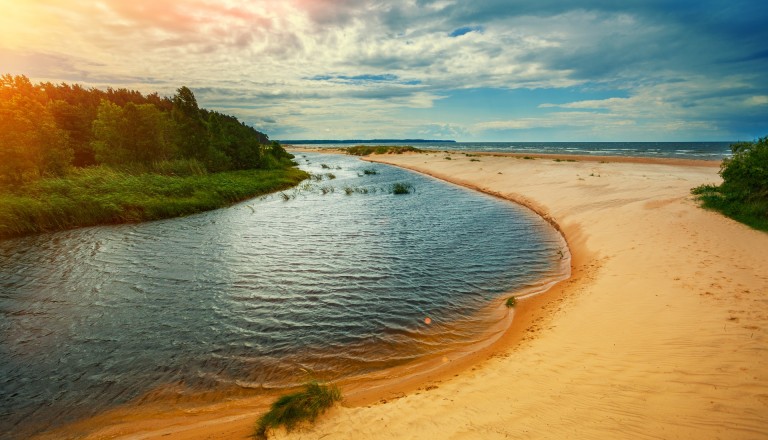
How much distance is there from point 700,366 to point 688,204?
20.9 metres

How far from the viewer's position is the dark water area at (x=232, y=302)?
9008mm

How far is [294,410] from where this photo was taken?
6375 millimetres

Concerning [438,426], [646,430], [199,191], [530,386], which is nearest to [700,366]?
[646,430]

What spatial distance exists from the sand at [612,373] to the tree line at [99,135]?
37437 mm

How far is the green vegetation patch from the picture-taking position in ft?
58.7

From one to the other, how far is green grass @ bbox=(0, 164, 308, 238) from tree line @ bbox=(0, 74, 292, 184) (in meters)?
2.85

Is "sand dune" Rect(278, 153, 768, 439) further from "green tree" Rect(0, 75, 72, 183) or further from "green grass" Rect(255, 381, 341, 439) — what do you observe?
"green tree" Rect(0, 75, 72, 183)

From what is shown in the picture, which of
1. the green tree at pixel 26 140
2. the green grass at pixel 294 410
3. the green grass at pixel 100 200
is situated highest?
the green tree at pixel 26 140

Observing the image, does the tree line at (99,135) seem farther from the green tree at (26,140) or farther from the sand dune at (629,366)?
the sand dune at (629,366)

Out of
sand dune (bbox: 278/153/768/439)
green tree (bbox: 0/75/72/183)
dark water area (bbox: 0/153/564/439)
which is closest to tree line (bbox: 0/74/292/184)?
green tree (bbox: 0/75/72/183)

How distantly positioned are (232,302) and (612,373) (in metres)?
12.8

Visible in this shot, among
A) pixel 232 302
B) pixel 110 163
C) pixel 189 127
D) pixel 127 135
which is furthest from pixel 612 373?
A: pixel 189 127

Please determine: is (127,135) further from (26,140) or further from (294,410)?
(294,410)

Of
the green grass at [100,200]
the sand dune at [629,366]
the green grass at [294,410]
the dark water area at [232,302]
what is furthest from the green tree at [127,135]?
the sand dune at [629,366]
